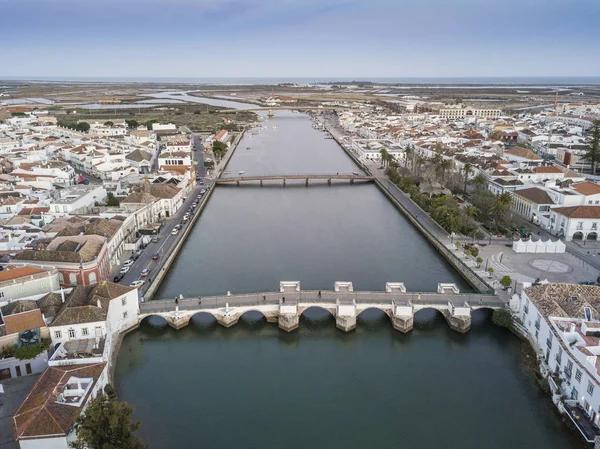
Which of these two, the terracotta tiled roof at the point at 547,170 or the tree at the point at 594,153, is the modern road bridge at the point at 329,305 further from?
the tree at the point at 594,153

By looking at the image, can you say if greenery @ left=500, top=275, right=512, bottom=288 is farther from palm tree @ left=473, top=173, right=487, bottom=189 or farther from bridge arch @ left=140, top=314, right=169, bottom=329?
palm tree @ left=473, top=173, right=487, bottom=189

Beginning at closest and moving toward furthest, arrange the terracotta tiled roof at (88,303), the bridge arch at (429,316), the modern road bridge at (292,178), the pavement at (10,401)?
the pavement at (10,401), the terracotta tiled roof at (88,303), the bridge arch at (429,316), the modern road bridge at (292,178)

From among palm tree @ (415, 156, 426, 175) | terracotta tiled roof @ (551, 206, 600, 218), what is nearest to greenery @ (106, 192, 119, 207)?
palm tree @ (415, 156, 426, 175)

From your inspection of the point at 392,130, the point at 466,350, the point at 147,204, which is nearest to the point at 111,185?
the point at 147,204

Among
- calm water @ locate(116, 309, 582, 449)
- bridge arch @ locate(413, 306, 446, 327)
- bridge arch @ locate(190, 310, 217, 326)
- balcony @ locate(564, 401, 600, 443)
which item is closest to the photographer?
balcony @ locate(564, 401, 600, 443)

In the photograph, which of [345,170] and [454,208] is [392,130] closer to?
[345,170]

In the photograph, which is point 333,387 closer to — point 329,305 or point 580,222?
point 329,305

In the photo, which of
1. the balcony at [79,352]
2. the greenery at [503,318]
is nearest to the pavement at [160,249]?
the balcony at [79,352]
